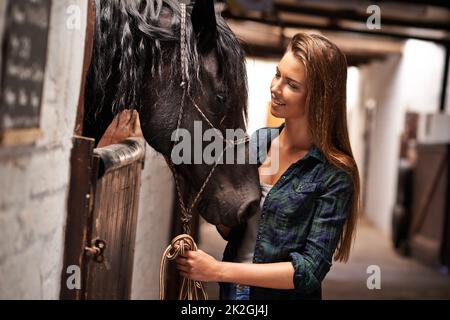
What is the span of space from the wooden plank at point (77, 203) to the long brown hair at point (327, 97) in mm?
558

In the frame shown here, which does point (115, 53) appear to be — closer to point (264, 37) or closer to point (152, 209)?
point (152, 209)

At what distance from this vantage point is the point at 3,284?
1.18 metres

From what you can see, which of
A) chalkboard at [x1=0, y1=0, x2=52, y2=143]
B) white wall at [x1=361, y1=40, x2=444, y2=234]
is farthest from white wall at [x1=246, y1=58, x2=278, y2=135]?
white wall at [x1=361, y1=40, x2=444, y2=234]

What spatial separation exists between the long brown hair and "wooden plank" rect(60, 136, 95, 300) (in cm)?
56

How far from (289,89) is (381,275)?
410 centimetres

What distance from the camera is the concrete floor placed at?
12.2 feet

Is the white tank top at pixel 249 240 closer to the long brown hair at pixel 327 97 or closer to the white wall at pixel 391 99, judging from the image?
the long brown hair at pixel 327 97

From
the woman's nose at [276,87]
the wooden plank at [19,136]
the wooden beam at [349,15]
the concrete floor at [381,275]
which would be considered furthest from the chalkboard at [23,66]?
the wooden beam at [349,15]

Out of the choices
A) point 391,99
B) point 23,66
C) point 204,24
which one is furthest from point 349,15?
point 23,66

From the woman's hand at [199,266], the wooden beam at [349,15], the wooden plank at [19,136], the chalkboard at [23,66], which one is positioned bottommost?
the woman's hand at [199,266]

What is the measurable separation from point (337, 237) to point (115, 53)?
0.76 meters

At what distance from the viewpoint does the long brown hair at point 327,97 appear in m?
1.66

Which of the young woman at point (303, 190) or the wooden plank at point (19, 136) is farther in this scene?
the young woman at point (303, 190)
